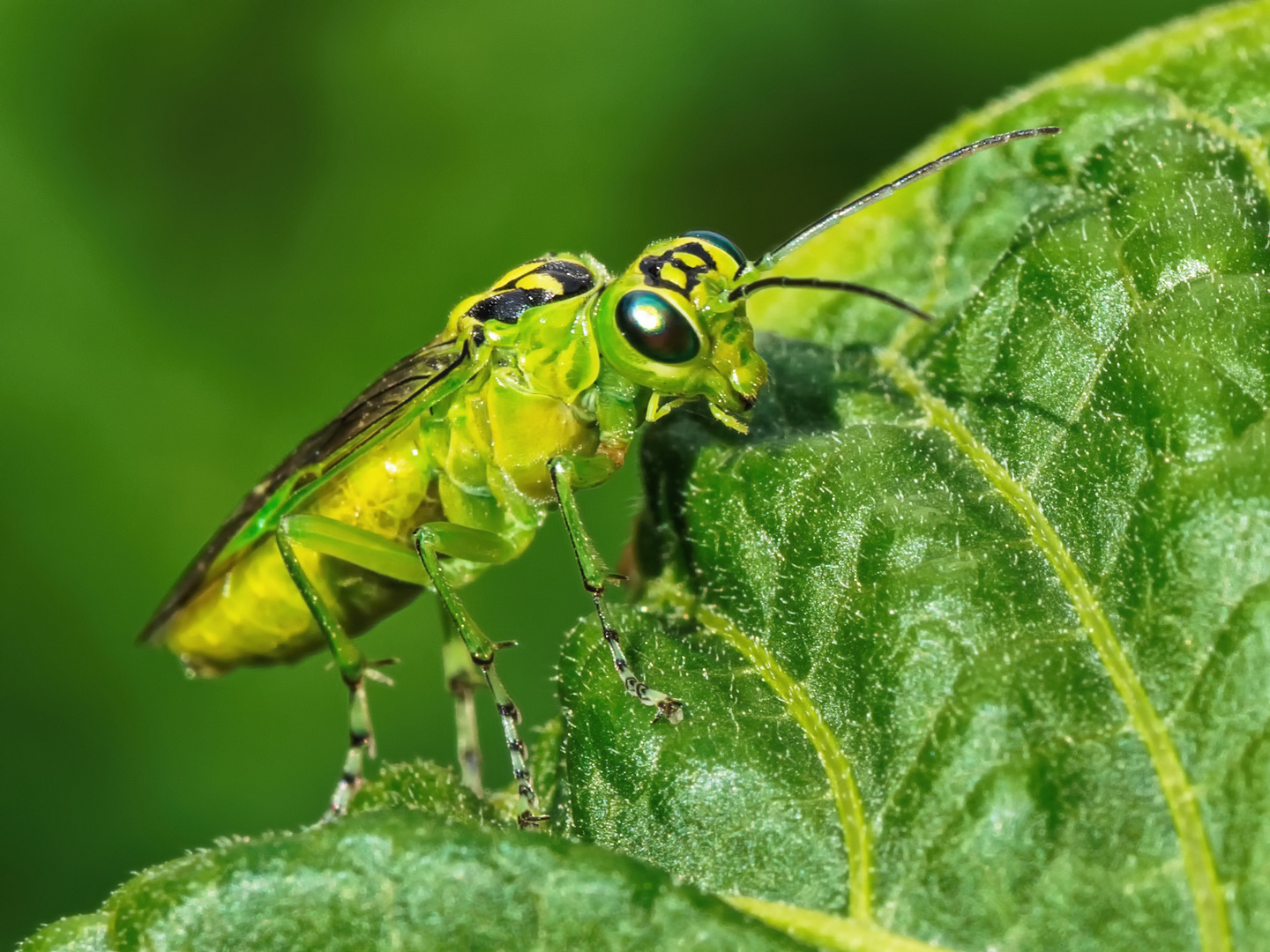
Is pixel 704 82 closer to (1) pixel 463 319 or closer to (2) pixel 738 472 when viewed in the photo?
(1) pixel 463 319

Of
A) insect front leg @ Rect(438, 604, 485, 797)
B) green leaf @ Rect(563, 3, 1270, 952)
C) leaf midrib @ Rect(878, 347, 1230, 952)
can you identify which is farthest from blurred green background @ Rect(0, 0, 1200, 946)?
leaf midrib @ Rect(878, 347, 1230, 952)

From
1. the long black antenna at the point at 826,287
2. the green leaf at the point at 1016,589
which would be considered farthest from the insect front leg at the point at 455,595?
the long black antenna at the point at 826,287

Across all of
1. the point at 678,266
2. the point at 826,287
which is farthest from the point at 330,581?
the point at 826,287

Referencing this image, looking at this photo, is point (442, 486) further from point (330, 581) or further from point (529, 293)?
point (529, 293)

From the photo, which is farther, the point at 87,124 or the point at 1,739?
the point at 87,124

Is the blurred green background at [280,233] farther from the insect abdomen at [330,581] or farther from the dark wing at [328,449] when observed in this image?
the dark wing at [328,449]

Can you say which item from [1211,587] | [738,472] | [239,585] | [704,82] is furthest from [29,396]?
[1211,587]

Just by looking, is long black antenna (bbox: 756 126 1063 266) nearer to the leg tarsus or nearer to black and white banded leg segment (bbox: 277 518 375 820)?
black and white banded leg segment (bbox: 277 518 375 820)
